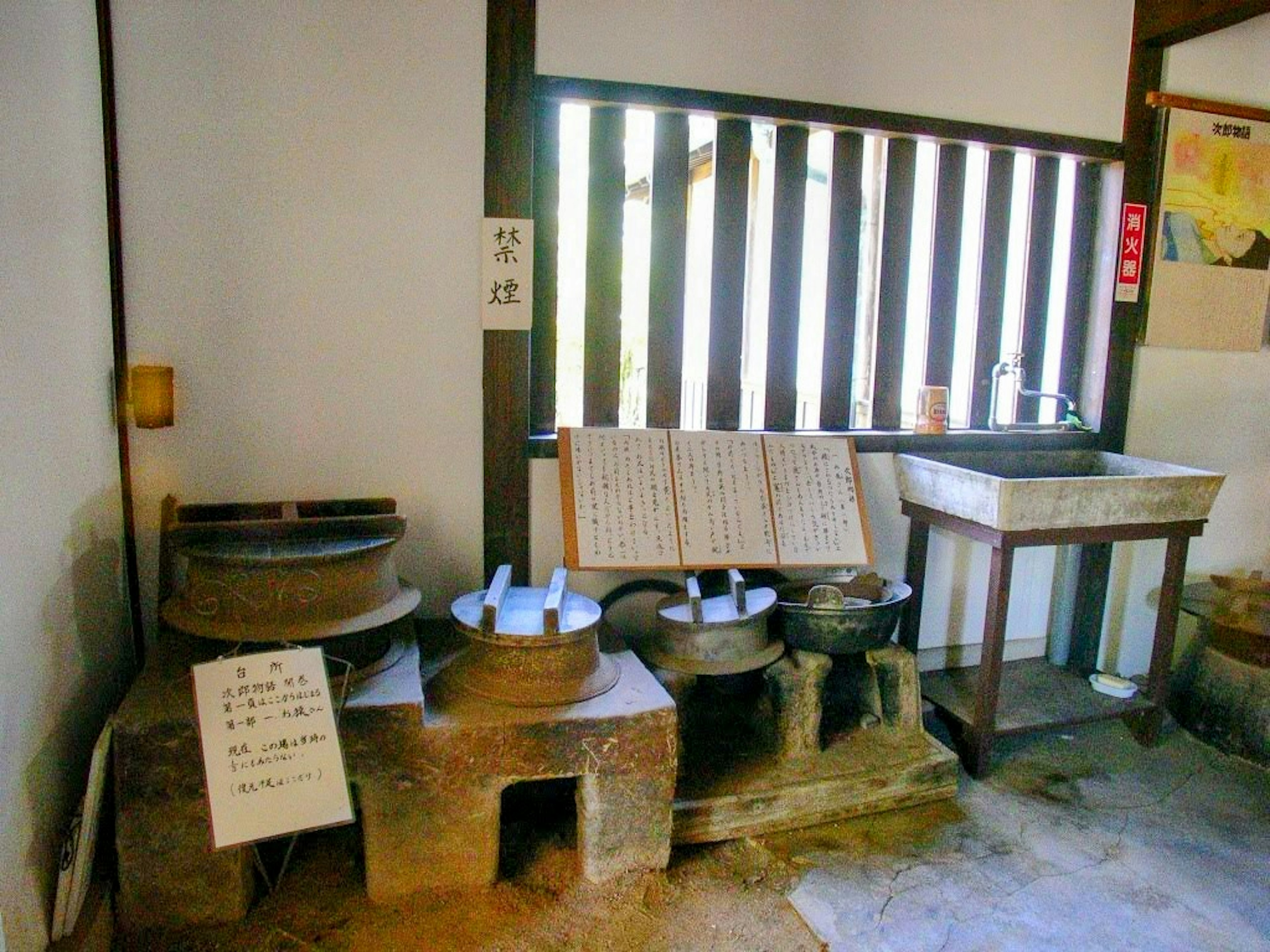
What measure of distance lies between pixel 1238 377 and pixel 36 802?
17.4ft

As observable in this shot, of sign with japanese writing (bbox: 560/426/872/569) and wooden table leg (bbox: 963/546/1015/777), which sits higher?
sign with japanese writing (bbox: 560/426/872/569)

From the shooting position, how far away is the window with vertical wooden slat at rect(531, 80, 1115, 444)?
350cm

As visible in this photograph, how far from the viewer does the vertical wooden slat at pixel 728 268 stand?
Answer: 3637 mm

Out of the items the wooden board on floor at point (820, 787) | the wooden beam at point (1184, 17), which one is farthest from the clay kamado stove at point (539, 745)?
the wooden beam at point (1184, 17)

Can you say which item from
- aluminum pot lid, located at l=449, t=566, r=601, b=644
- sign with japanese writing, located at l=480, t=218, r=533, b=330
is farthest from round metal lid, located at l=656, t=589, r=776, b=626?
sign with japanese writing, located at l=480, t=218, r=533, b=330

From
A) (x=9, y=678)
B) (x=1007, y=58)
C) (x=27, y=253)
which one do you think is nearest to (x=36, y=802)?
(x=9, y=678)

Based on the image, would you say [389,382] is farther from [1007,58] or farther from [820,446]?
[1007,58]

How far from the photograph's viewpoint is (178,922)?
242 cm

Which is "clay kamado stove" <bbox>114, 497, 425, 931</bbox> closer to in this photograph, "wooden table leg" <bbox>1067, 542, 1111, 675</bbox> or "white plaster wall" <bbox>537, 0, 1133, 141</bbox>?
"white plaster wall" <bbox>537, 0, 1133, 141</bbox>

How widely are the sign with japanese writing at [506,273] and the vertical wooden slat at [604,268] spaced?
11.6 inches

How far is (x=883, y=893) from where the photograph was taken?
8.98 ft

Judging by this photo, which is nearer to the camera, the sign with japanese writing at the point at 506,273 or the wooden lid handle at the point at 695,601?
the wooden lid handle at the point at 695,601

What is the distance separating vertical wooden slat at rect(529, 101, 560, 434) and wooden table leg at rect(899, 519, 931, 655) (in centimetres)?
170

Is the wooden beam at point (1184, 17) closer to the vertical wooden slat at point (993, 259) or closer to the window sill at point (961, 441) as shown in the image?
the vertical wooden slat at point (993, 259)
